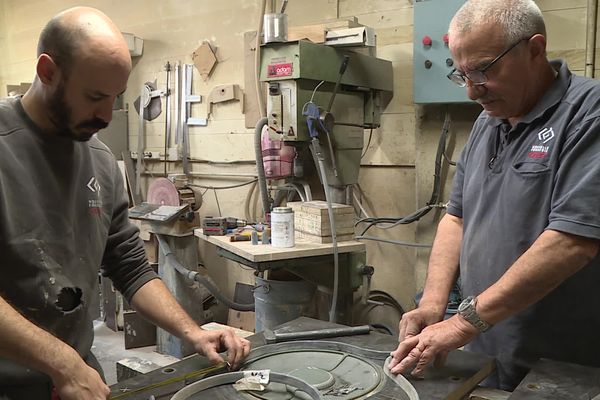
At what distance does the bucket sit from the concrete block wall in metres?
0.53

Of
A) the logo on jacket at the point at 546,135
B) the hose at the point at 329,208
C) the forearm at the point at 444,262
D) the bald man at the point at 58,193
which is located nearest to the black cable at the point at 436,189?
the hose at the point at 329,208

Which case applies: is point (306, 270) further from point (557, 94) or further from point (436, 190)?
point (557, 94)

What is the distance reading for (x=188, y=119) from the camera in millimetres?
3568

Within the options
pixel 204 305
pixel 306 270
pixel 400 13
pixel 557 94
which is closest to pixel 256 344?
pixel 557 94

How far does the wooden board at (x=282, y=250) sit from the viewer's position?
2.17 meters

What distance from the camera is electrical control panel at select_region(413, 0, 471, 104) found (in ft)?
7.40

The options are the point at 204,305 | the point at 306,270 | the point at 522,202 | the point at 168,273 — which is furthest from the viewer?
the point at 204,305

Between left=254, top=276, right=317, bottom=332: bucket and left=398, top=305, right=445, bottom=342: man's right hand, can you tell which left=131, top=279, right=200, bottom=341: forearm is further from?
left=254, top=276, right=317, bottom=332: bucket

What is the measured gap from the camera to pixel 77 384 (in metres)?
0.91

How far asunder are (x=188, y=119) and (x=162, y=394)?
2.78 metres

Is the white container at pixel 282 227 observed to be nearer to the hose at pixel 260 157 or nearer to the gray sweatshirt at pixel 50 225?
the hose at pixel 260 157

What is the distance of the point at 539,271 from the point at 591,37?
1453 mm

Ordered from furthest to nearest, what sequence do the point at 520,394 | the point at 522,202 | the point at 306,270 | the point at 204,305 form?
the point at 204,305 < the point at 306,270 < the point at 522,202 < the point at 520,394

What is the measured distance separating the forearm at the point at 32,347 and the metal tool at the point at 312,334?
0.43 meters
